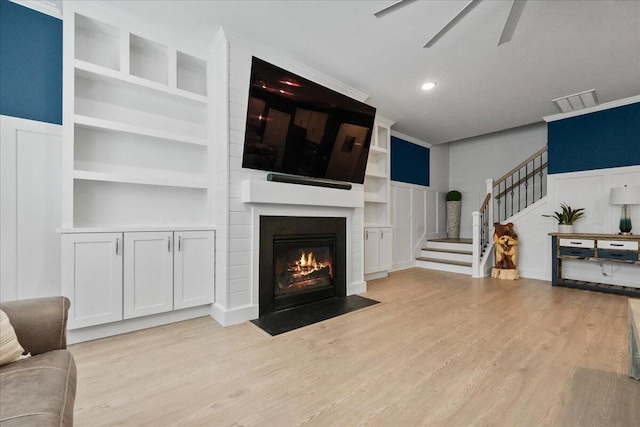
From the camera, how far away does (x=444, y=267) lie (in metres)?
5.41

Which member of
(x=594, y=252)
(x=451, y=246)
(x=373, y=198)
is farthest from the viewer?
(x=451, y=246)

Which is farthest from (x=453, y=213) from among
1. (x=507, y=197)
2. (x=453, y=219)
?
(x=507, y=197)

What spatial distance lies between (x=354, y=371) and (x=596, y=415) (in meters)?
1.24

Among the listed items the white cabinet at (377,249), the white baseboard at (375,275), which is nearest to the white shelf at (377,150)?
the white cabinet at (377,249)

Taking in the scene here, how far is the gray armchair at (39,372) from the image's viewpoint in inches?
33.4

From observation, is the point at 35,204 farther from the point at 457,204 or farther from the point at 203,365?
the point at 457,204

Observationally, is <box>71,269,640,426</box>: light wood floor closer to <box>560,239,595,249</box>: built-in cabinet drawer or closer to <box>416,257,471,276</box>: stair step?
<box>560,239,595,249</box>: built-in cabinet drawer

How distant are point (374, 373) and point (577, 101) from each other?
4658mm

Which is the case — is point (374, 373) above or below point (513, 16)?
below

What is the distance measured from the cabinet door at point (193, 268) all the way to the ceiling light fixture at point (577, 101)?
16.1 ft

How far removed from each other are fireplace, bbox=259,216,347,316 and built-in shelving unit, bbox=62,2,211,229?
0.77 m

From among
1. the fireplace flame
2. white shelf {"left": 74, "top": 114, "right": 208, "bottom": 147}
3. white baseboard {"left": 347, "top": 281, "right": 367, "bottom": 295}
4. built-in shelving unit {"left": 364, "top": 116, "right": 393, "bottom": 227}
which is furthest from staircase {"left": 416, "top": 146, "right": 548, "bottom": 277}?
white shelf {"left": 74, "top": 114, "right": 208, "bottom": 147}

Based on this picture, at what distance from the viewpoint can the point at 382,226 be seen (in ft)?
15.0

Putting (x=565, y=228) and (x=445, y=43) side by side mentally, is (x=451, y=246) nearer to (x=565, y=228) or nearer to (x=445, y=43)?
(x=565, y=228)
